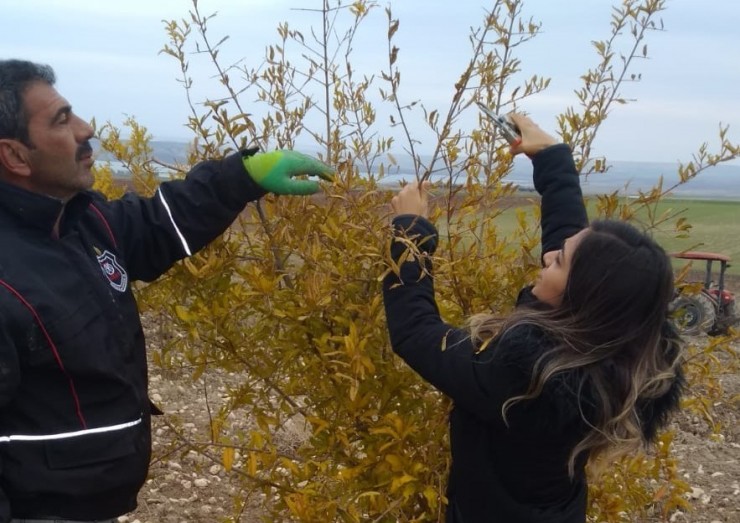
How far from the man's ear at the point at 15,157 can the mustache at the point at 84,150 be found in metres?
0.11

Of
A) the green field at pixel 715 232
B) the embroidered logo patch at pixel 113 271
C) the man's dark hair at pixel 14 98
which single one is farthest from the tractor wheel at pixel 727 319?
the man's dark hair at pixel 14 98

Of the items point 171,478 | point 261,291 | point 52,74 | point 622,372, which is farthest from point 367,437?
point 171,478

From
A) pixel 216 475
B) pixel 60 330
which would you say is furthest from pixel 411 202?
pixel 216 475

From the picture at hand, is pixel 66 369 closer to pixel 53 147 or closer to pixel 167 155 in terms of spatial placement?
pixel 53 147

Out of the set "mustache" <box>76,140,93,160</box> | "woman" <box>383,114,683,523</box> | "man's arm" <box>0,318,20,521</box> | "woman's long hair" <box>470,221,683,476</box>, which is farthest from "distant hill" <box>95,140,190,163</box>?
"woman's long hair" <box>470,221,683,476</box>

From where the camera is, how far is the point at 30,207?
5.52 ft

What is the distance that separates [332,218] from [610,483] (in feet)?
3.53

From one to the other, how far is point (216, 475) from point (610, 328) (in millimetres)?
3140

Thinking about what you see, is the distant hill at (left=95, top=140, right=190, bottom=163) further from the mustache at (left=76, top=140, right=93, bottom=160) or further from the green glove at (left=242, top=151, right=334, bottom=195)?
the green glove at (left=242, top=151, right=334, bottom=195)

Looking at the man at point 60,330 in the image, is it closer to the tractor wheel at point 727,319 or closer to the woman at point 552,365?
the woman at point 552,365

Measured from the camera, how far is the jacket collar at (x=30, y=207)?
1.68 m

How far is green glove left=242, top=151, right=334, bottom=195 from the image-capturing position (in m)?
1.94

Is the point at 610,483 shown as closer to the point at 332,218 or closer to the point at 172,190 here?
the point at 332,218

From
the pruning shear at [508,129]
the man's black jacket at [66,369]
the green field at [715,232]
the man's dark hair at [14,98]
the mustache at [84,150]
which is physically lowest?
the green field at [715,232]
